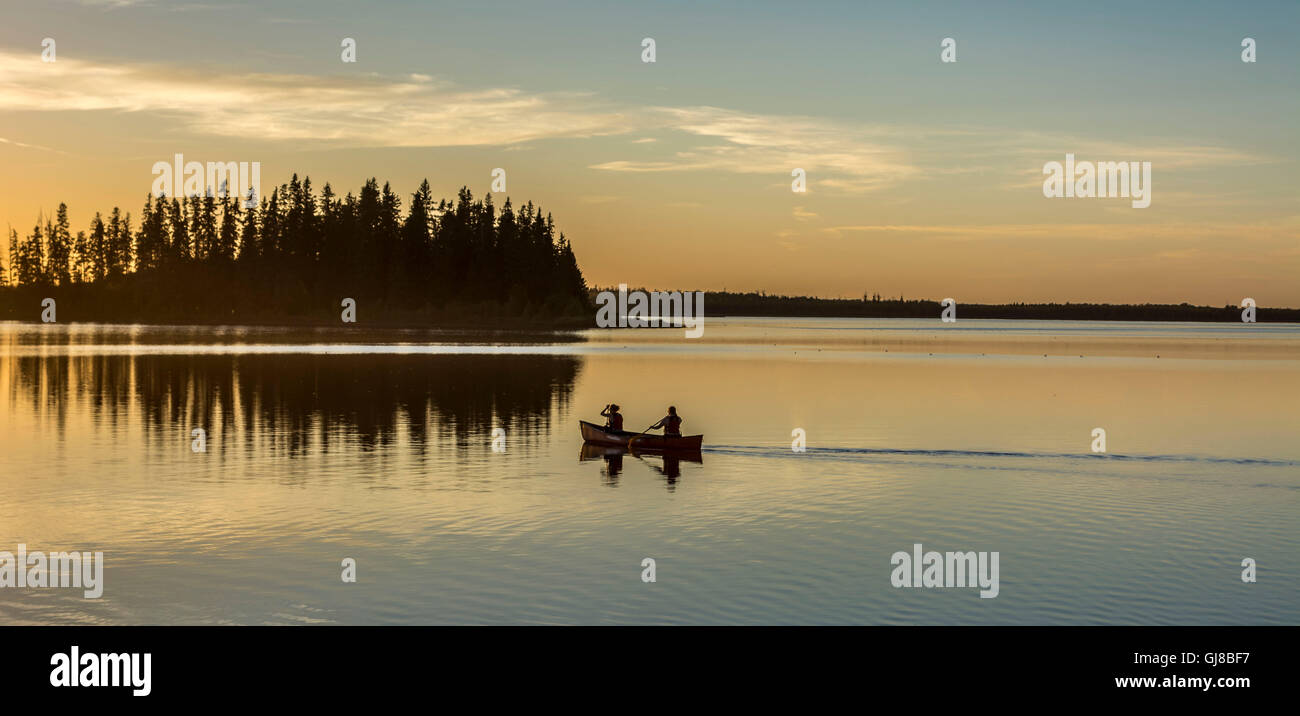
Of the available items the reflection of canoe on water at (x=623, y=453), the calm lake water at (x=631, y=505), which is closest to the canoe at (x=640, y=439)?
the reflection of canoe on water at (x=623, y=453)

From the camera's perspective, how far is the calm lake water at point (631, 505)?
63.7 feet

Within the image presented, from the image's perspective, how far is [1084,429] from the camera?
50.0 metres

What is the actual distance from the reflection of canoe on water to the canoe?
0.38 feet

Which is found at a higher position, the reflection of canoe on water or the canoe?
the canoe

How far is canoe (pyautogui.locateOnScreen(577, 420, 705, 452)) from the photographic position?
3962 cm

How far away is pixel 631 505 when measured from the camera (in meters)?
29.4

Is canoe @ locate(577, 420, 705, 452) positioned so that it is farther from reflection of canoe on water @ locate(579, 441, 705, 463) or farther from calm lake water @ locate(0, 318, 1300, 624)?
calm lake water @ locate(0, 318, 1300, 624)

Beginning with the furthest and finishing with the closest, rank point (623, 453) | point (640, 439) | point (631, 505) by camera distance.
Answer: point (623, 453), point (640, 439), point (631, 505)

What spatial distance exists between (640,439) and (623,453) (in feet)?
2.95

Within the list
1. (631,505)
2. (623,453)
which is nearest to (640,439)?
(623,453)

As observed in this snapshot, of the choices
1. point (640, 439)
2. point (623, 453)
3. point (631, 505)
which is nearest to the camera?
point (631, 505)

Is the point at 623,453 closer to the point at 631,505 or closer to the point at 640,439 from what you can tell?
the point at 640,439

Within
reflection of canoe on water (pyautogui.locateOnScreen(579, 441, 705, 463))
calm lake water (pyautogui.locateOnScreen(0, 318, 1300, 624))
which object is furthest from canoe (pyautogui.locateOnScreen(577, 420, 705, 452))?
calm lake water (pyautogui.locateOnScreen(0, 318, 1300, 624))
